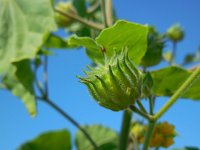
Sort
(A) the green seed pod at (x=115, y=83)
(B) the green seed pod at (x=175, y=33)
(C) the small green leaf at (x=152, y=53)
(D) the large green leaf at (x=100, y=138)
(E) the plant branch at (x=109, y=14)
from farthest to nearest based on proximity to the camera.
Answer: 1. (B) the green seed pod at (x=175, y=33)
2. (D) the large green leaf at (x=100, y=138)
3. (E) the plant branch at (x=109, y=14)
4. (C) the small green leaf at (x=152, y=53)
5. (A) the green seed pod at (x=115, y=83)

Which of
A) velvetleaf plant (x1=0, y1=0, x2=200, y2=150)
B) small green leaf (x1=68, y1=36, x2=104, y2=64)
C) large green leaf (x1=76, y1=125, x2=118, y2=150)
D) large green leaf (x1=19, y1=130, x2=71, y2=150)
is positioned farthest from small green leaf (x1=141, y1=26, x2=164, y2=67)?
large green leaf (x1=19, y1=130, x2=71, y2=150)

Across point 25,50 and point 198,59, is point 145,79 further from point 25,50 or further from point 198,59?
Result: point 198,59

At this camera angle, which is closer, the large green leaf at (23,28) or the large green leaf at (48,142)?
the large green leaf at (23,28)

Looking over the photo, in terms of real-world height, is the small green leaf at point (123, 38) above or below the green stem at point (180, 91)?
above

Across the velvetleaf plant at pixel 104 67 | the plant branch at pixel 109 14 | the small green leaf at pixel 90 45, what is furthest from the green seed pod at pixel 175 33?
the small green leaf at pixel 90 45

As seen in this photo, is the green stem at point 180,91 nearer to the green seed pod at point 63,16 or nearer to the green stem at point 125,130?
the green stem at point 125,130
